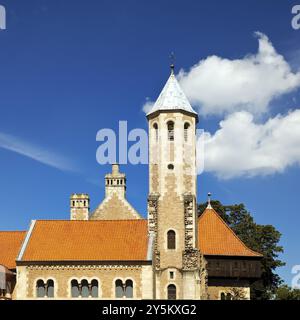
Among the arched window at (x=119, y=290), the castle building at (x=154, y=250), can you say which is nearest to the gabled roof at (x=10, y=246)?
the castle building at (x=154, y=250)

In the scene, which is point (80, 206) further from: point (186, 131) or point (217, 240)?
point (186, 131)

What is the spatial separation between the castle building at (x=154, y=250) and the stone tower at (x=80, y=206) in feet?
43.6

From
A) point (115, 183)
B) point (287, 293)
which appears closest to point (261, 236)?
point (287, 293)

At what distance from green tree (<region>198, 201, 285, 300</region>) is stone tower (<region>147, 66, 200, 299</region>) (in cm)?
1560

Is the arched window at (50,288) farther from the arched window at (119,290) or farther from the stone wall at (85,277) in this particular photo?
the arched window at (119,290)

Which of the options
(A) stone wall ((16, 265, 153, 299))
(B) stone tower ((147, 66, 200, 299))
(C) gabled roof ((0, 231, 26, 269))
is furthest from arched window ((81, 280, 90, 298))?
(C) gabled roof ((0, 231, 26, 269))

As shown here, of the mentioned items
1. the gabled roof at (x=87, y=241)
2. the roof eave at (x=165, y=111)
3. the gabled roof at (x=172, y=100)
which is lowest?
the gabled roof at (x=87, y=241)

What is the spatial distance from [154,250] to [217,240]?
7.92 metres

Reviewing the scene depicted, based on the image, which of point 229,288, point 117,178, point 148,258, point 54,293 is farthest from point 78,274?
point 117,178

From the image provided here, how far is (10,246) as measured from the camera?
166 feet

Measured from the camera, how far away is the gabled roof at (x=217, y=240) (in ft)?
168

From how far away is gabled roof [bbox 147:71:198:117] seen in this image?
4903cm

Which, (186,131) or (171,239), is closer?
(171,239)

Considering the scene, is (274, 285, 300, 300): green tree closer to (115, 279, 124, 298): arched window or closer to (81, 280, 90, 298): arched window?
(115, 279, 124, 298): arched window
